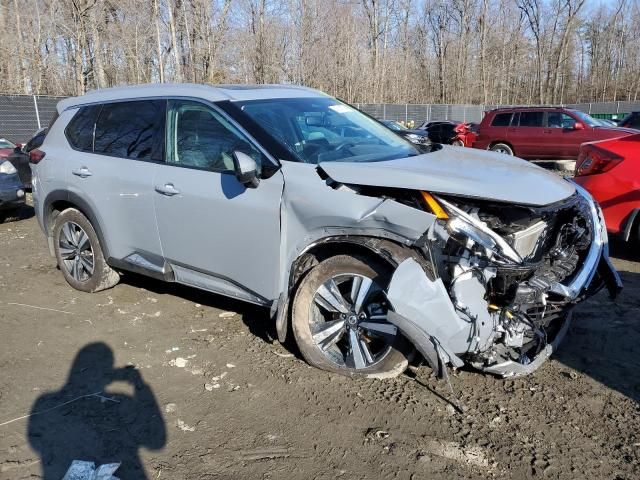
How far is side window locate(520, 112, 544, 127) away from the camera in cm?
1612

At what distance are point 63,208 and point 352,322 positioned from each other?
3411mm

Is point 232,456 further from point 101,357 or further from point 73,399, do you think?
point 101,357

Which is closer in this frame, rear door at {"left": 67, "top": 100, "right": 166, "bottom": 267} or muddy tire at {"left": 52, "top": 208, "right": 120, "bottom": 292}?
rear door at {"left": 67, "top": 100, "right": 166, "bottom": 267}

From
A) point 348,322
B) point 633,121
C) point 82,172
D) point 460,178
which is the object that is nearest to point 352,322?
point 348,322

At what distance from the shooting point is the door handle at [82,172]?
4762 millimetres

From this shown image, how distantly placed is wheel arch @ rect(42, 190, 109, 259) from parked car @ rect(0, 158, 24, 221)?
386cm

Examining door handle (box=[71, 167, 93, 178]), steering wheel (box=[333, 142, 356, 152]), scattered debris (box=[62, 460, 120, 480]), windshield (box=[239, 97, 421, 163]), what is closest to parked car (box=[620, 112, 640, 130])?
windshield (box=[239, 97, 421, 163])

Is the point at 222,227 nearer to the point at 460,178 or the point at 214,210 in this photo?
the point at 214,210

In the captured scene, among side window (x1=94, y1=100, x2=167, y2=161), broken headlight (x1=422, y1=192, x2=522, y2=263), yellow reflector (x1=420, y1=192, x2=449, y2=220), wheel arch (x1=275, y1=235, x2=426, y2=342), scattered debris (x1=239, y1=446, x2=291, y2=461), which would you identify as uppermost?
side window (x1=94, y1=100, x2=167, y2=161)

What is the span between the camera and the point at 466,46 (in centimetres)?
4950

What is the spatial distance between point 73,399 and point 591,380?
10.8 ft

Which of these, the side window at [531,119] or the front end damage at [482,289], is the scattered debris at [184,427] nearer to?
the front end damage at [482,289]

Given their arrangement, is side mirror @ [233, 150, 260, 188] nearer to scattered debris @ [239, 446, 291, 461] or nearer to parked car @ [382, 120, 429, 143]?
scattered debris @ [239, 446, 291, 461]

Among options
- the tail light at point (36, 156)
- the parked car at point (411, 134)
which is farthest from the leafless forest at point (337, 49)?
the tail light at point (36, 156)
